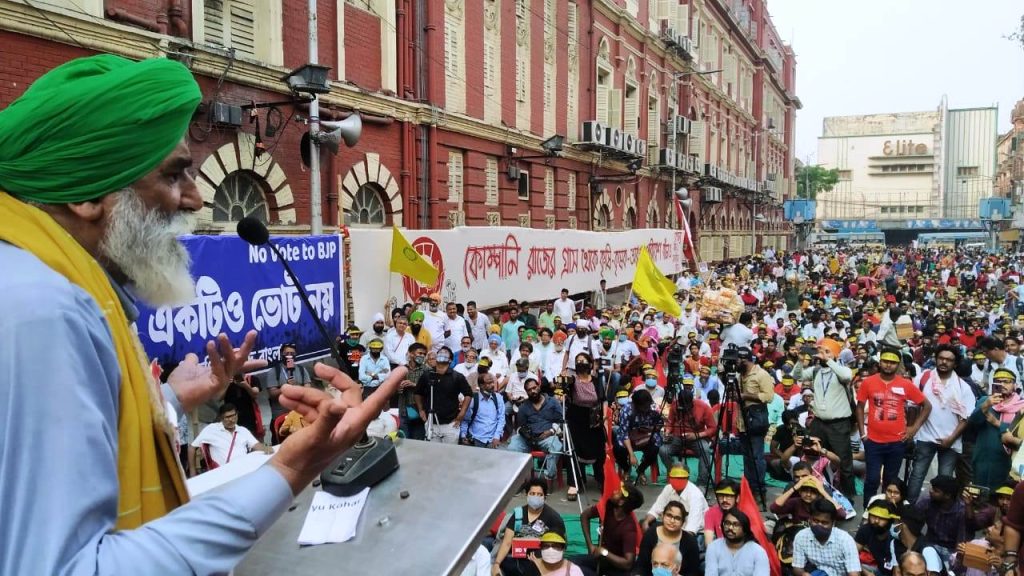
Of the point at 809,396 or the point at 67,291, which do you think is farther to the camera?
the point at 809,396

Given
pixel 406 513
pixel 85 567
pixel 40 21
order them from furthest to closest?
pixel 40 21
pixel 406 513
pixel 85 567

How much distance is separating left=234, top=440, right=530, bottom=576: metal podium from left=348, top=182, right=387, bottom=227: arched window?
1301cm

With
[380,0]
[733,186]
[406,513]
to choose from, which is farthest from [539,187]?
[733,186]

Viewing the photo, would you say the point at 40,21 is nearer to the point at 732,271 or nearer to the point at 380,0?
the point at 380,0

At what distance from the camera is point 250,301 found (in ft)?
29.8

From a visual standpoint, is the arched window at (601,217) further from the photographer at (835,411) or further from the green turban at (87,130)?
the green turban at (87,130)

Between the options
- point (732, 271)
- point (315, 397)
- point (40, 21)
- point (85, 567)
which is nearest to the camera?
point (85, 567)

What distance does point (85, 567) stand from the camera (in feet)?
2.90

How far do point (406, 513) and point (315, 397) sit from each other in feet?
1.03

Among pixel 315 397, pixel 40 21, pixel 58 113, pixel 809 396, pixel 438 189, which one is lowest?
pixel 809 396

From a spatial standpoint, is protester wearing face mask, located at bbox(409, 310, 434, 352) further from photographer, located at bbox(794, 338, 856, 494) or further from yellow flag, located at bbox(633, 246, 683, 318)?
photographer, located at bbox(794, 338, 856, 494)

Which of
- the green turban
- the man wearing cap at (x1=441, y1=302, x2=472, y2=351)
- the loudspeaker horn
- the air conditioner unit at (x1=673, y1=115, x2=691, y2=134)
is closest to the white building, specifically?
the air conditioner unit at (x1=673, y1=115, x2=691, y2=134)

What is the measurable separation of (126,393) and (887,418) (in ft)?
26.3

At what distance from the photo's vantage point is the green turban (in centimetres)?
105
